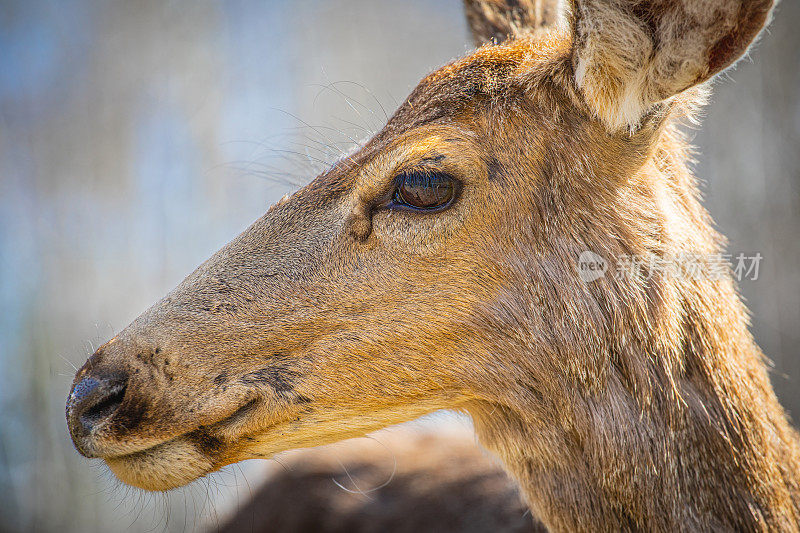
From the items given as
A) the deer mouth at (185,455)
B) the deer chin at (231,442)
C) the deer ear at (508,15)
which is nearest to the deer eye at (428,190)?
the deer chin at (231,442)

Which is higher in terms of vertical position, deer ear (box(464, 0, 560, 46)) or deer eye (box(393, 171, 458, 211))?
deer ear (box(464, 0, 560, 46))

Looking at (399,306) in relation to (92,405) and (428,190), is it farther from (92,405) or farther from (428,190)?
(92,405)

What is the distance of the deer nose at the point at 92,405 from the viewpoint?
6.12ft

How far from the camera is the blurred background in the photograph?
5590 millimetres

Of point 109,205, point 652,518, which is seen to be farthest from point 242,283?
point 109,205

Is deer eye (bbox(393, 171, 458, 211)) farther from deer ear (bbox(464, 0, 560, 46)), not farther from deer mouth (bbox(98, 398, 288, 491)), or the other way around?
deer ear (bbox(464, 0, 560, 46))

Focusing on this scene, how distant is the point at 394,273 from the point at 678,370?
0.93 meters

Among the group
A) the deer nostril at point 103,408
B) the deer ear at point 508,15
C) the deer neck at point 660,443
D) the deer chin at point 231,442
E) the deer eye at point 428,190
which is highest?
the deer ear at point 508,15

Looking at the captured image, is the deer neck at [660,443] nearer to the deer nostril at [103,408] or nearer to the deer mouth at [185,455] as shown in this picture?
the deer mouth at [185,455]

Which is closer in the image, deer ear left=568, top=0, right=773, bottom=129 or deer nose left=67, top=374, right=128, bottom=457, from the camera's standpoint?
deer ear left=568, top=0, right=773, bottom=129

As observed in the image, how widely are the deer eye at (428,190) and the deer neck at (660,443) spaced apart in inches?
22.2

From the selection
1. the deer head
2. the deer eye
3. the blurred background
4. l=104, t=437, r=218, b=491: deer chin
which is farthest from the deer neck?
the blurred background

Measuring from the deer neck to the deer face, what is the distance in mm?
96

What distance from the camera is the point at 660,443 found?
194cm
